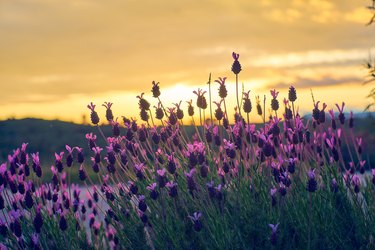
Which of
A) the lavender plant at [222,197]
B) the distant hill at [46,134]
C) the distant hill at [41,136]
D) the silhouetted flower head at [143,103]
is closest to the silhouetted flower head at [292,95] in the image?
the lavender plant at [222,197]

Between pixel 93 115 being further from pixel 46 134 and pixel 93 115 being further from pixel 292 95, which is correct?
pixel 46 134

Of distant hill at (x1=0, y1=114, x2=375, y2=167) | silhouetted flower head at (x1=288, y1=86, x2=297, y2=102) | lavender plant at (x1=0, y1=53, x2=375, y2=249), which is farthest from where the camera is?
distant hill at (x1=0, y1=114, x2=375, y2=167)

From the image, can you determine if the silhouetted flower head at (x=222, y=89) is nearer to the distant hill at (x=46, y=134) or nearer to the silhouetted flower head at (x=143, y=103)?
the silhouetted flower head at (x=143, y=103)

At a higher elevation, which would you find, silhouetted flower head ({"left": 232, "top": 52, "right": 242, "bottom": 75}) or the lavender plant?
silhouetted flower head ({"left": 232, "top": 52, "right": 242, "bottom": 75})

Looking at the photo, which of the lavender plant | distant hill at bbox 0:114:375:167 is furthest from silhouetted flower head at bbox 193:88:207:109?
distant hill at bbox 0:114:375:167

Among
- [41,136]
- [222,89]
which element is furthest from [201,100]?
[41,136]

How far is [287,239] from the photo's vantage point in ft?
15.5

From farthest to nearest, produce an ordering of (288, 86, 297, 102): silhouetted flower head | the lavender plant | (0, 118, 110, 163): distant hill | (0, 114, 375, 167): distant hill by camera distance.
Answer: (0, 118, 110, 163): distant hill < (0, 114, 375, 167): distant hill < (288, 86, 297, 102): silhouetted flower head < the lavender plant

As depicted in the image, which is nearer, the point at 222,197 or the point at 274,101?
the point at 222,197

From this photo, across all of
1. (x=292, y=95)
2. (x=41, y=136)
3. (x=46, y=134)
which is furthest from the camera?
(x=46, y=134)

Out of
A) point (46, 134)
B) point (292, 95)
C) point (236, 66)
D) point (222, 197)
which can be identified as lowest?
point (222, 197)

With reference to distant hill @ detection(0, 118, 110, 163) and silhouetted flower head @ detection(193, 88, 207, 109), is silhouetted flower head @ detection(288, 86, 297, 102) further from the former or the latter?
distant hill @ detection(0, 118, 110, 163)

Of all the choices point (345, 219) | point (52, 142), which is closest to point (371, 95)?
point (345, 219)

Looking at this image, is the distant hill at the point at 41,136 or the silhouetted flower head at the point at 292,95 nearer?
the silhouetted flower head at the point at 292,95
